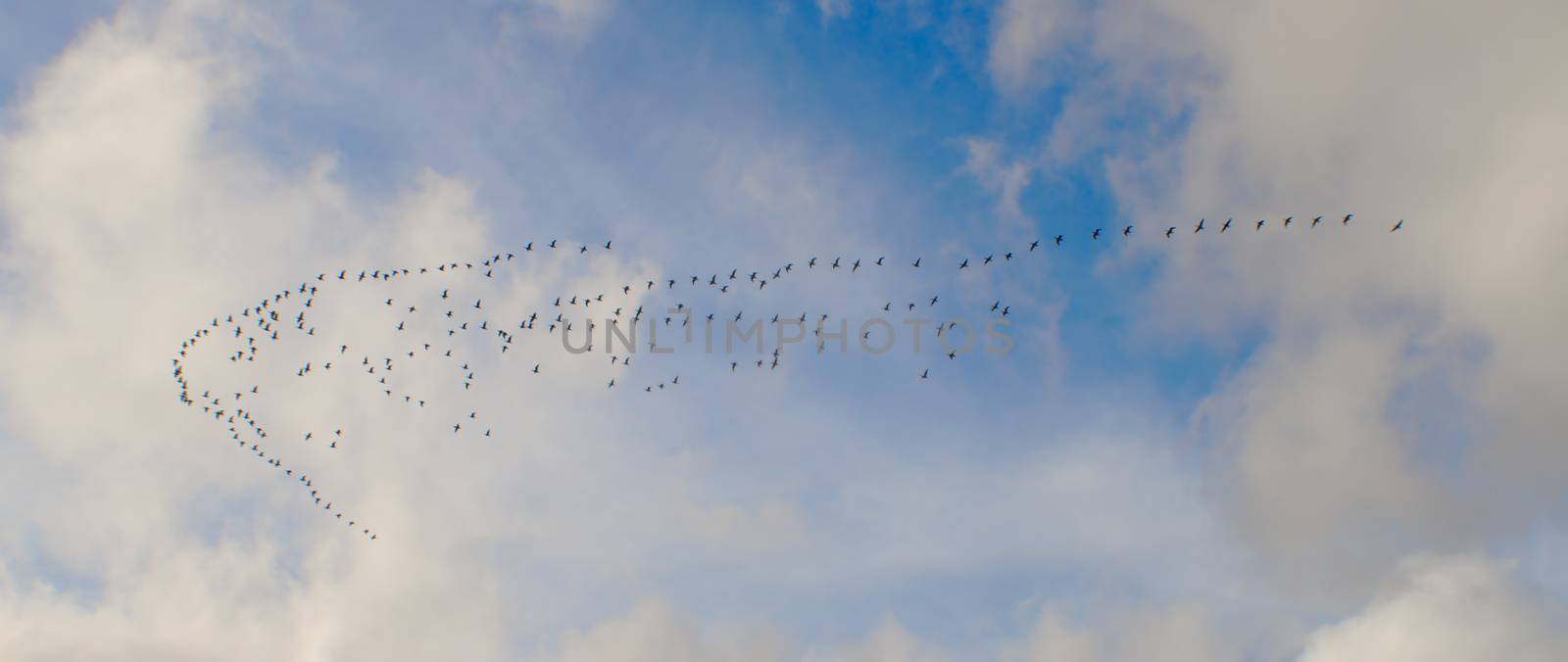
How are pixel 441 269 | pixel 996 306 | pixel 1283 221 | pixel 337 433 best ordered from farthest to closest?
1. pixel 337 433
2. pixel 441 269
3. pixel 996 306
4. pixel 1283 221

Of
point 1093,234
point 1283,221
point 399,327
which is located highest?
point 399,327

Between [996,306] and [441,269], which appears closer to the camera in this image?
[996,306]

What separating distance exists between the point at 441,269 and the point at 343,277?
1178cm

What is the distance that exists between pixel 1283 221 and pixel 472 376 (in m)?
88.6

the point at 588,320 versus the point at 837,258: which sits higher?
the point at 837,258

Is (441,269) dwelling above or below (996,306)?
above

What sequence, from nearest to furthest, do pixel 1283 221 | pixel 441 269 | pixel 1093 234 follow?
pixel 1283 221 → pixel 1093 234 → pixel 441 269

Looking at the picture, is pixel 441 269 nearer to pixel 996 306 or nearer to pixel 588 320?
pixel 588 320

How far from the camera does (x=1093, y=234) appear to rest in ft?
263

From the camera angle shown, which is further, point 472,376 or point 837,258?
point 472,376

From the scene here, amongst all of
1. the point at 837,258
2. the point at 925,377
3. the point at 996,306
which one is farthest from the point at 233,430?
the point at 996,306

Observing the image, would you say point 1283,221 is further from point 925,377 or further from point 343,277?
point 343,277

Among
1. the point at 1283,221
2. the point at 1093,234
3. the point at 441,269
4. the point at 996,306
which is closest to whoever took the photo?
the point at 1283,221

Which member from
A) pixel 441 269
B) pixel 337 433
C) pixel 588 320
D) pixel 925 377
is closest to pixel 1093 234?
pixel 925 377
